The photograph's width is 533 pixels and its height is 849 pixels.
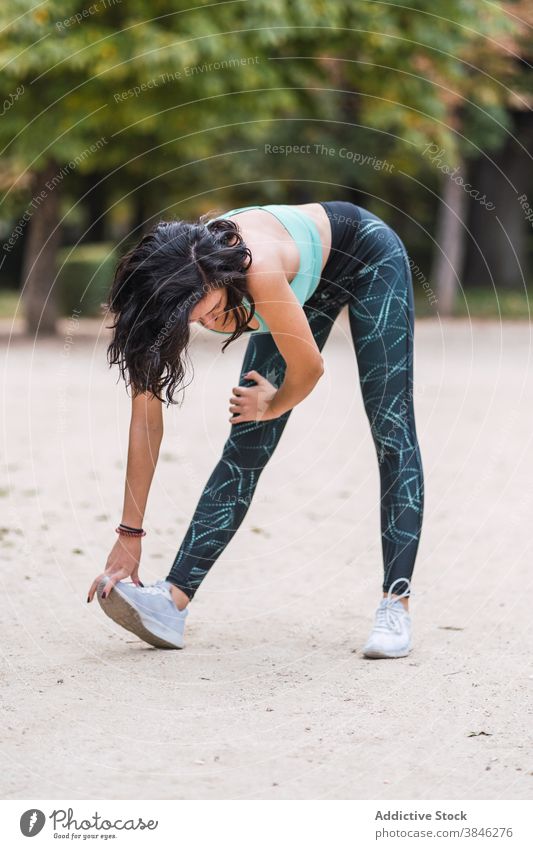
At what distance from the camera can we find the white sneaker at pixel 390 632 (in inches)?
161

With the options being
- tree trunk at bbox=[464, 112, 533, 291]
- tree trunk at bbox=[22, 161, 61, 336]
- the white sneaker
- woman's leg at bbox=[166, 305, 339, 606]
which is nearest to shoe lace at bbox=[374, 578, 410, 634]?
the white sneaker

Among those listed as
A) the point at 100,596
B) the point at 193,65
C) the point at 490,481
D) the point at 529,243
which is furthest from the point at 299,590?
the point at 529,243

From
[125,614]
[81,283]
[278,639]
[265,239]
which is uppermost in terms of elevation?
[81,283]

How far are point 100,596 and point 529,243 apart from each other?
1195 inches

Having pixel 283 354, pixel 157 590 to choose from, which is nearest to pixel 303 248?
pixel 283 354

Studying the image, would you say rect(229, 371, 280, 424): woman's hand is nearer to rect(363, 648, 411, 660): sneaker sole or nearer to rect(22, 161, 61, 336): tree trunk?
rect(363, 648, 411, 660): sneaker sole

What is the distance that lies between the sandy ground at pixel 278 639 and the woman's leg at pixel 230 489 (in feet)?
1.02

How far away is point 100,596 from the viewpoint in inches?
155

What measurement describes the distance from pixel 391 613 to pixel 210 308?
4.32ft

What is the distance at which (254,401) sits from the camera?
3.80m

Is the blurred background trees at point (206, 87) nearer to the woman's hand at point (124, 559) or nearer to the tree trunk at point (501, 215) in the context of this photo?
the tree trunk at point (501, 215)

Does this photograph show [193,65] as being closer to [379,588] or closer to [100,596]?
[379,588]

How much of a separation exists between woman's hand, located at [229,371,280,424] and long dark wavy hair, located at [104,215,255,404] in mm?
284

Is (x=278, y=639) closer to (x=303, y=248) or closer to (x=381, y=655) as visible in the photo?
(x=381, y=655)
